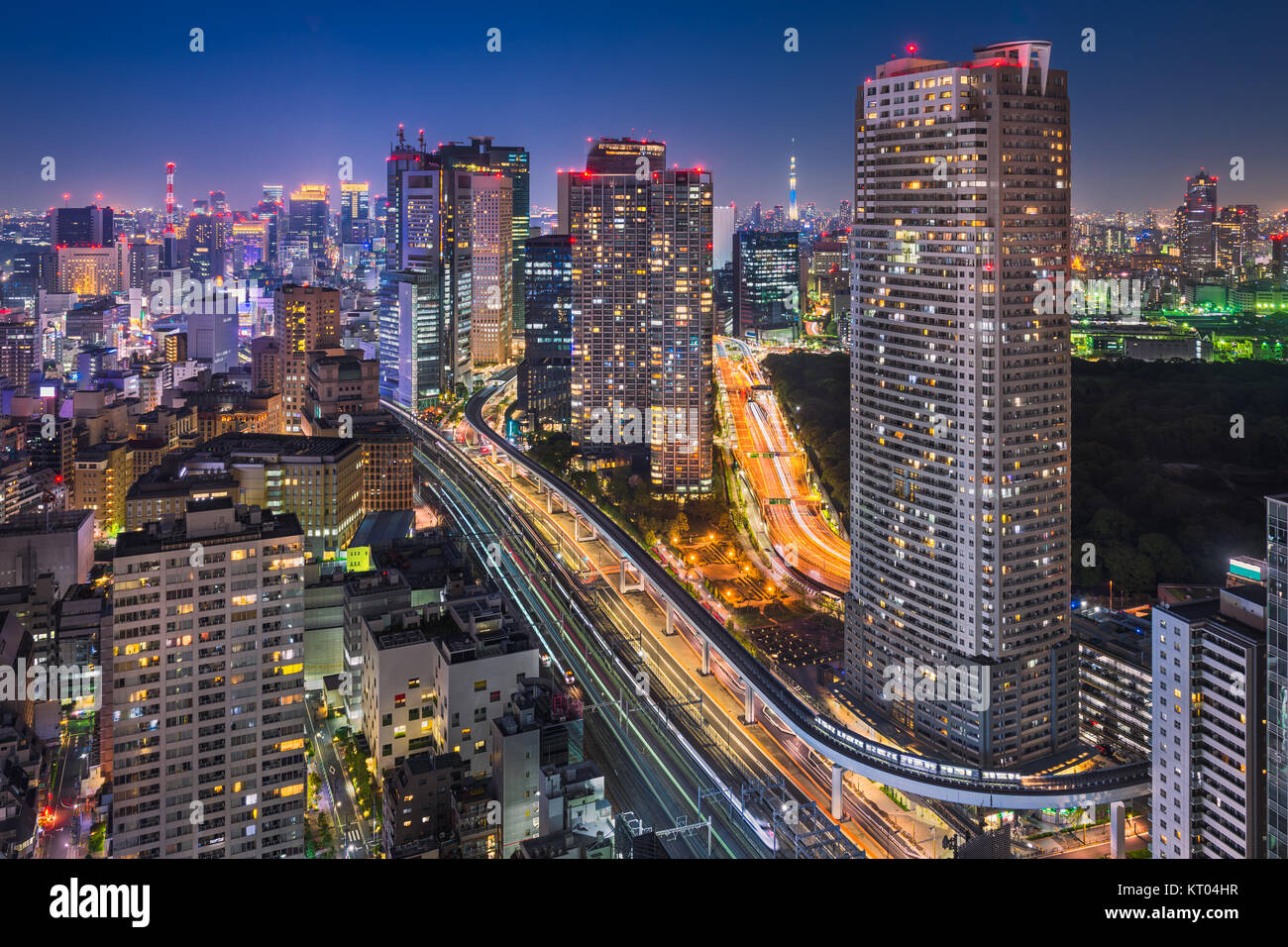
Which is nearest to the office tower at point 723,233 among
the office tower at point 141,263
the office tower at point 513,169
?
the office tower at point 513,169

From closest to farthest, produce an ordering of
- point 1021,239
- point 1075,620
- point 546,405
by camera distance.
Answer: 1. point 1021,239
2. point 1075,620
3. point 546,405

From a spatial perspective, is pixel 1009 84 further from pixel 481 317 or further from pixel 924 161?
pixel 481 317

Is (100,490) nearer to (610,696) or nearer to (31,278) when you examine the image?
(610,696)

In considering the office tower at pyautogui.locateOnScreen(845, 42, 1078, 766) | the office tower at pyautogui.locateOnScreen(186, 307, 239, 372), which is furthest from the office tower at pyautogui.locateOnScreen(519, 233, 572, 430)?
the office tower at pyautogui.locateOnScreen(845, 42, 1078, 766)

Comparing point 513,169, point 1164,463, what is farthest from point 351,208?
point 1164,463
